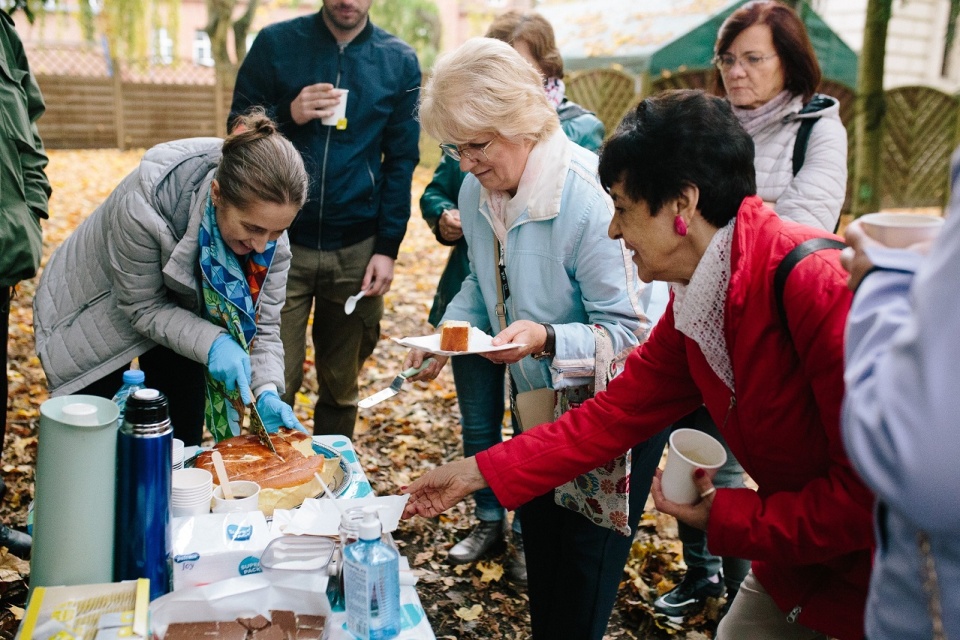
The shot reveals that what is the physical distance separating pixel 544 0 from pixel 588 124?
1333 cm

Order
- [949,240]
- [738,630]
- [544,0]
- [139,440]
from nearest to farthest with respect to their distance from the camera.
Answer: [949,240] → [139,440] → [738,630] → [544,0]

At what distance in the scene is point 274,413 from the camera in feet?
8.23

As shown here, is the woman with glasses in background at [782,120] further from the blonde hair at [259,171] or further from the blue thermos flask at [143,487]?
the blue thermos flask at [143,487]

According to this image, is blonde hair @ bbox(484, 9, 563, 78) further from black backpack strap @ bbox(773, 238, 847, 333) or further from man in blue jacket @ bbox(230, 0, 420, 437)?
black backpack strap @ bbox(773, 238, 847, 333)

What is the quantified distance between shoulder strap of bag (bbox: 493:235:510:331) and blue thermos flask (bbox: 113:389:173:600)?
4.13 feet

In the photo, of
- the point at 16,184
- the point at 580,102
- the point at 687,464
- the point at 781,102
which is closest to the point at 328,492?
the point at 687,464

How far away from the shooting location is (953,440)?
865 millimetres

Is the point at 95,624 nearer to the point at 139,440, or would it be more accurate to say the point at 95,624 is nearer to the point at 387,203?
the point at 139,440

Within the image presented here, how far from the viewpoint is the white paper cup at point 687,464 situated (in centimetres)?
160

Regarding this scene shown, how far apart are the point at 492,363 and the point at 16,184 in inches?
80.3

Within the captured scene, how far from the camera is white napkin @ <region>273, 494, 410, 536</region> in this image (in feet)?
5.81

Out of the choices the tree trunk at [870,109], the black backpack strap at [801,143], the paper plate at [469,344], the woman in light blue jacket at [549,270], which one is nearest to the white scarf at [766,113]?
the black backpack strap at [801,143]

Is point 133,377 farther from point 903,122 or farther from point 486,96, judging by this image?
point 903,122

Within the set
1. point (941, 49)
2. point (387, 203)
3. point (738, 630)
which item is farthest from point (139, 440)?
point (941, 49)
